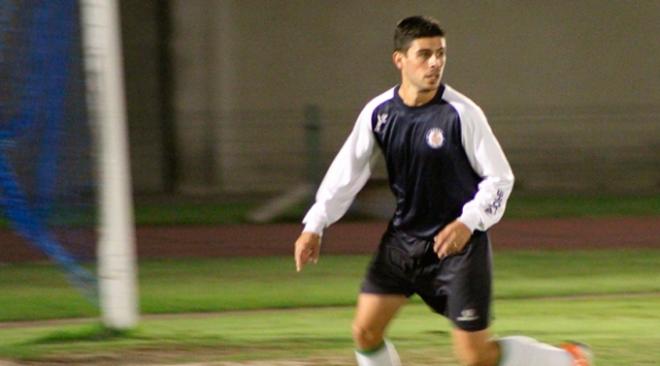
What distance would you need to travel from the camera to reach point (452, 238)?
6512 millimetres

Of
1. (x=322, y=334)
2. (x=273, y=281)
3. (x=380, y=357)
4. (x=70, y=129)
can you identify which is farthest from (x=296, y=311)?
(x=380, y=357)

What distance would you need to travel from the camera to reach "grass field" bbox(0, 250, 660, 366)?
30.2ft

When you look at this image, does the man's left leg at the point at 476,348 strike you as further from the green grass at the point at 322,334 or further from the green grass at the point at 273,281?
the green grass at the point at 273,281

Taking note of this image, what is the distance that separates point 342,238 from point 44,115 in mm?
6731

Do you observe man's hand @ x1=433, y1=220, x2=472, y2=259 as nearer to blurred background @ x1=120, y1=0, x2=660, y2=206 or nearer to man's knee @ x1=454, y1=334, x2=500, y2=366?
man's knee @ x1=454, y1=334, x2=500, y2=366

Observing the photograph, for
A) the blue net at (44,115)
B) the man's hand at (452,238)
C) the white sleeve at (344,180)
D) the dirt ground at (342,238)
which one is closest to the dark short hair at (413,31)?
the white sleeve at (344,180)

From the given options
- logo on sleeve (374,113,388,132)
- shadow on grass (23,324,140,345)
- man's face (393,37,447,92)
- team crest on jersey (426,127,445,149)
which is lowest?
shadow on grass (23,324,140,345)

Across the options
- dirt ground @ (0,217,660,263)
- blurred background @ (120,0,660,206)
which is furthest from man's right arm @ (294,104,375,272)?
blurred background @ (120,0,660,206)

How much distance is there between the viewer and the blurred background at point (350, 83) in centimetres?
2112

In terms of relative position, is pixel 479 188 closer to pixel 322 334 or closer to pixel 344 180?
pixel 344 180

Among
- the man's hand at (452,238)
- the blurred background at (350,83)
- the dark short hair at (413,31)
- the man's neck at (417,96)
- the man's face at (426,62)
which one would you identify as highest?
the blurred background at (350,83)

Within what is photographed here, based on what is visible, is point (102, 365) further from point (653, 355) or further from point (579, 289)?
point (579, 289)

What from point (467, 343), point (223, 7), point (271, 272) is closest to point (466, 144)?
point (467, 343)

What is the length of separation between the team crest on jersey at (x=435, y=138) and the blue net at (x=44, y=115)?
3709 mm
